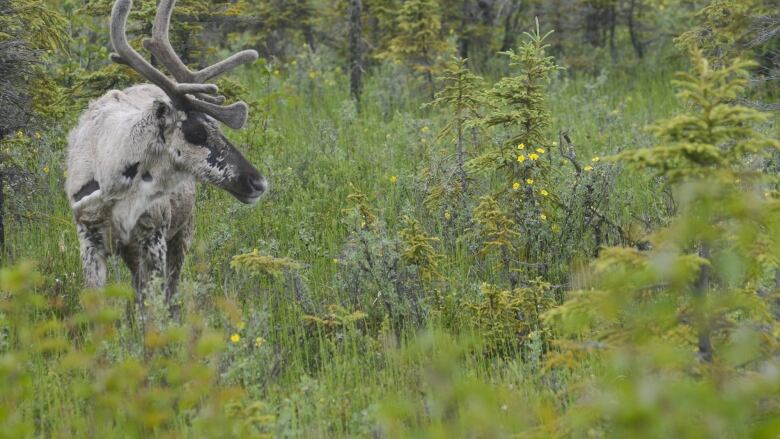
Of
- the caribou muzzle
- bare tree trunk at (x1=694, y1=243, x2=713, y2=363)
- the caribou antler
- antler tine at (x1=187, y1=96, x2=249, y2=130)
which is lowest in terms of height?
bare tree trunk at (x1=694, y1=243, x2=713, y2=363)

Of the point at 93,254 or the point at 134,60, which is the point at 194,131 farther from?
the point at 93,254

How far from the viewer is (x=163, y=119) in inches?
267

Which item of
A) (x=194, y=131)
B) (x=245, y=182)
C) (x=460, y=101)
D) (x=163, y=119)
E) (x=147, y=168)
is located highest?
(x=163, y=119)

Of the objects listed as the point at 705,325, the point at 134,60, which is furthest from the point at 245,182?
the point at 705,325

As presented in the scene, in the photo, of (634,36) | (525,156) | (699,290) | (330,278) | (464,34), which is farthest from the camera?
(634,36)

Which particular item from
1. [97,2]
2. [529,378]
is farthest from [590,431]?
[97,2]

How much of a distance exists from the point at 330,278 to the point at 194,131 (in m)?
1.70

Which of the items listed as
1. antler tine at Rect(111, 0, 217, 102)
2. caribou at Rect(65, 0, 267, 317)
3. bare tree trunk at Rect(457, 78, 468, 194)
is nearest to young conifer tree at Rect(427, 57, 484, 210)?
bare tree trunk at Rect(457, 78, 468, 194)

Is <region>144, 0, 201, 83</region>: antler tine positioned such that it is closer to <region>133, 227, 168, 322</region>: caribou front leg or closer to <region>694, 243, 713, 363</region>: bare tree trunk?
<region>133, 227, 168, 322</region>: caribou front leg

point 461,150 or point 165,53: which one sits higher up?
point 165,53

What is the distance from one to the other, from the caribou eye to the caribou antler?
10 centimetres

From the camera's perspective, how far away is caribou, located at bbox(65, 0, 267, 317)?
6.76 meters

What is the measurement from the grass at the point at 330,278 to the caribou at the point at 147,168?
28 cm

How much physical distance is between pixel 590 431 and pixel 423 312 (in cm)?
255
